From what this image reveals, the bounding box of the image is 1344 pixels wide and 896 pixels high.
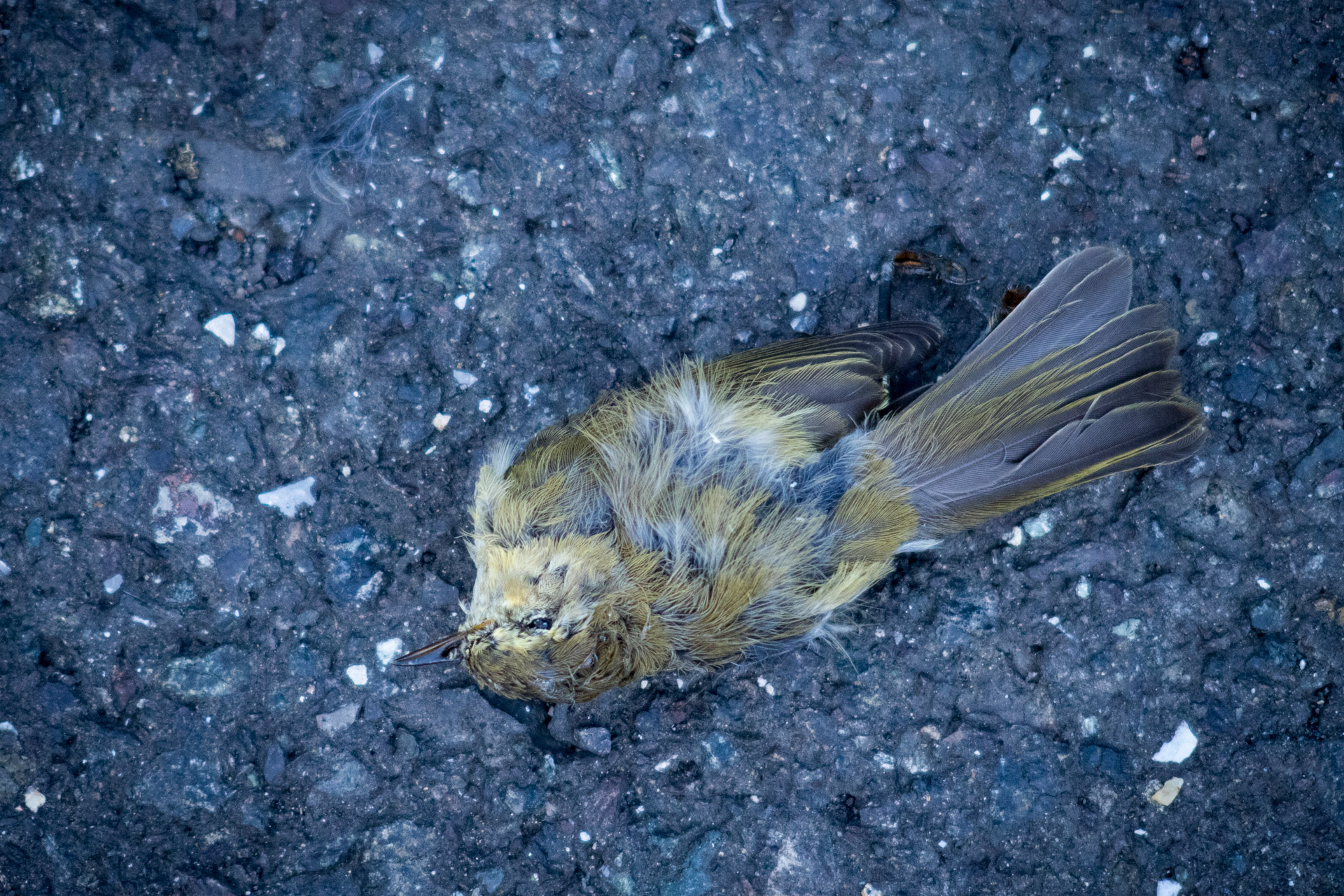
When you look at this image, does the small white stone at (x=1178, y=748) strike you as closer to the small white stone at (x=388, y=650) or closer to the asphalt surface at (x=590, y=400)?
the asphalt surface at (x=590, y=400)

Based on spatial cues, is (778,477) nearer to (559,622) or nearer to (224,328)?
(559,622)

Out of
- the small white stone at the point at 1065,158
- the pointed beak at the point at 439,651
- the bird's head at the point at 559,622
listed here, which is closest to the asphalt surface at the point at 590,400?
the small white stone at the point at 1065,158

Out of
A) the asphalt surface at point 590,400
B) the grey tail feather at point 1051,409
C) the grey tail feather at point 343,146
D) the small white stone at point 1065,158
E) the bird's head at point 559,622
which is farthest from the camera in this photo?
the small white stone at point 1065,158

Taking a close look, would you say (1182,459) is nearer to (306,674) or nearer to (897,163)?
(897,163)

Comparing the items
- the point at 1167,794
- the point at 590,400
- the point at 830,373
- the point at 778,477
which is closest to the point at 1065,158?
the point at 830,373

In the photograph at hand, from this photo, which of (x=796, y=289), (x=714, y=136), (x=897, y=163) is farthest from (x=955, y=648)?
(x=714, y=136)

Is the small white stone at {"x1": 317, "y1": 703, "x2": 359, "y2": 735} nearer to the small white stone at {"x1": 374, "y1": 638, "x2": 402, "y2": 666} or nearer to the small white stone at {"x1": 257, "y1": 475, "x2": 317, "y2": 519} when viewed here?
the small white stone at {"x1": 374, "y1": 638, "x2": 402, "y2": 666}

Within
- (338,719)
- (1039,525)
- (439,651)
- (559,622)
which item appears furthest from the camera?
(1039,525)
